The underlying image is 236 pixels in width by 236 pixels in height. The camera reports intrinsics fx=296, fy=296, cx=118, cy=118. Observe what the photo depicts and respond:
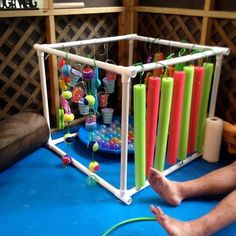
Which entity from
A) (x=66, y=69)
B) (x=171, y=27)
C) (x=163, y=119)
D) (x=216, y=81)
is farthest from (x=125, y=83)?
(x=171, y=27)

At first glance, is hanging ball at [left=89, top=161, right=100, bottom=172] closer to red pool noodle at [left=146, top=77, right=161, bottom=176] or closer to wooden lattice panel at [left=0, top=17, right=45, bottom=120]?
red pool noodle at [left=146, top=77, right=161, bottom=176]

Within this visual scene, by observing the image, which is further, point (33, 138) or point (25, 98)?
point (25, 98)

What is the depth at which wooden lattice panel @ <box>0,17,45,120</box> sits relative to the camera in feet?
5.78

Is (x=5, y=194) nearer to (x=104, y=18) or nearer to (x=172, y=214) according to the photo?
(x=172, y=214)

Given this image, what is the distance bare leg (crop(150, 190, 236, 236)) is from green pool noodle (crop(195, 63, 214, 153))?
568 mm

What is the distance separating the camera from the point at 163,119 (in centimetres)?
137

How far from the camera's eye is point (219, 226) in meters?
1.15

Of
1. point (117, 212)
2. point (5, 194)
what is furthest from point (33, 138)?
point (117, 212)

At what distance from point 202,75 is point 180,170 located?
54 centimetres

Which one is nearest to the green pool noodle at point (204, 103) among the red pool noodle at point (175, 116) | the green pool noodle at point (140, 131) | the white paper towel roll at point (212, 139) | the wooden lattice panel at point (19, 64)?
the white paper towel roll at point (212, 139)

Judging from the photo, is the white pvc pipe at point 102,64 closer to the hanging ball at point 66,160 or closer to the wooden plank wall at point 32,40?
the wooden plank wall at point 32,40

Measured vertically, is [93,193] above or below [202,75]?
below

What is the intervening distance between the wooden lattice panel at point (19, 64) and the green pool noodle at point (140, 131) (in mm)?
945

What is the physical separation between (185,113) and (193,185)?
1.17 feet
